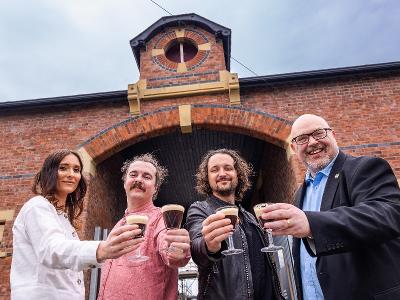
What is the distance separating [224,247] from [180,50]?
7631 mm

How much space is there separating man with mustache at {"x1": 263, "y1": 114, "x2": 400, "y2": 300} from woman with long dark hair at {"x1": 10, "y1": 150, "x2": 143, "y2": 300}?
2.71 ft

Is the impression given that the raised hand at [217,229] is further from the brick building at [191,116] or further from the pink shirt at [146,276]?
the brick building at [191,116]

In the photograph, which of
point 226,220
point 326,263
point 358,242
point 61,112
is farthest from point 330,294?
point 61,112

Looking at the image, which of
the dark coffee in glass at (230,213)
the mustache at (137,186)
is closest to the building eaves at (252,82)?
the mustache at (137,186)

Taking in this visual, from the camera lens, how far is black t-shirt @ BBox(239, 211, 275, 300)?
2.47m

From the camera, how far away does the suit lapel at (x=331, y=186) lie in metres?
2.24

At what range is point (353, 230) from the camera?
70.8 inches

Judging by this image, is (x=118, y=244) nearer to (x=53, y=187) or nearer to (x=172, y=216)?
(x=172, y=216)

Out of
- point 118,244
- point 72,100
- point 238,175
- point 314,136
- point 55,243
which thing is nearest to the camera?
point 118,244

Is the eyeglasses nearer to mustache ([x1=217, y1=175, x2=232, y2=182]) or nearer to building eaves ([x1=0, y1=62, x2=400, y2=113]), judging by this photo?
mustache ([x1=217, y1=175, x2=232, y2=182])

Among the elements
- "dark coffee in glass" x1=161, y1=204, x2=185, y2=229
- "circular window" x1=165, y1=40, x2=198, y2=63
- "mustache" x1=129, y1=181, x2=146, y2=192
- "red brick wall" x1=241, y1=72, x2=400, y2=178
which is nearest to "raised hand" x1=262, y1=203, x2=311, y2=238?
"dark coffee in glass" x1=161, y1=204, x2=185, y2=229

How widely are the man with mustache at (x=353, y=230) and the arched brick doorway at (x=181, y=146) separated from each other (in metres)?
5.01

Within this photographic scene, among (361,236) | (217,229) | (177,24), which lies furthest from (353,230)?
(177,24)

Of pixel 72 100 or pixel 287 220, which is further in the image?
pixel 72 100
